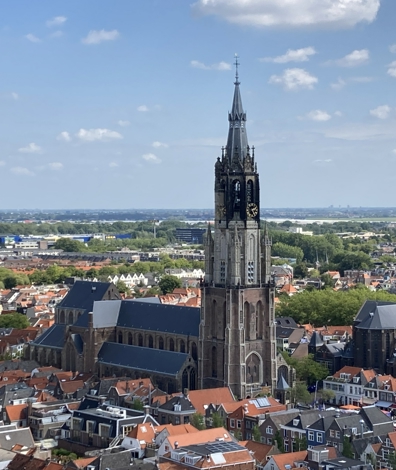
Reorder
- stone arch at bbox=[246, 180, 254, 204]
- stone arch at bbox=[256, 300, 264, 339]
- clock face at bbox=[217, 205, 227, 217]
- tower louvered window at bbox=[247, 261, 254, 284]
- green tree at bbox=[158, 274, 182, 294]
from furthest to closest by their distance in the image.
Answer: green tree at bbox=[158, 274, 182, 294] → clock face at bbox=[217, 205, 227, 217] → stone arch at bbox=[246, 180, 254, 204] → stone arch at bbox=[256, 300, 264, 339] → tower louvered window at bbox=[247, 261, 254, 284]

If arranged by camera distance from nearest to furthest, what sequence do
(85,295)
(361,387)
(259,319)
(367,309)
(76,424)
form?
(76,424), (259,319), (361,387), (367,309), (85,295)

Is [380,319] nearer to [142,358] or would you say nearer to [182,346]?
[182,346]

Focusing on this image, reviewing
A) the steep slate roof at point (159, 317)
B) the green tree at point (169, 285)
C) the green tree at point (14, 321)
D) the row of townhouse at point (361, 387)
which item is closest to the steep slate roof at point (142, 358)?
the steep slate roof at point (159, 317)

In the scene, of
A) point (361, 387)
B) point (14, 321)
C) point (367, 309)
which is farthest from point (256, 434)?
point (14, 321)

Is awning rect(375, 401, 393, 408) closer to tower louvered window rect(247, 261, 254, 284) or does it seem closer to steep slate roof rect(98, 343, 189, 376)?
tower louvered window rect(247, 261, 254, 284)

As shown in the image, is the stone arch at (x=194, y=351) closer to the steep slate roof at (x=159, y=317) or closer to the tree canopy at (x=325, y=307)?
the steep slate roof at (x=159, y=317)

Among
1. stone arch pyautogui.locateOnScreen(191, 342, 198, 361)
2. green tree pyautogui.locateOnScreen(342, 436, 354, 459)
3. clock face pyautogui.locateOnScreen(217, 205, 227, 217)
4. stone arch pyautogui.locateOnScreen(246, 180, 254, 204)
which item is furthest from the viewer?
stone arch pyautogui.locateOnScreen(191, 342, 198, 361)

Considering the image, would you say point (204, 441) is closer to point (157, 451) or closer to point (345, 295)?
point (157, 451)

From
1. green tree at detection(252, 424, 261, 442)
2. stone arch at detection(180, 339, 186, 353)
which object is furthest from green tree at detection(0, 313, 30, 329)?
green tree at detection(252, 424, 261, 442)
